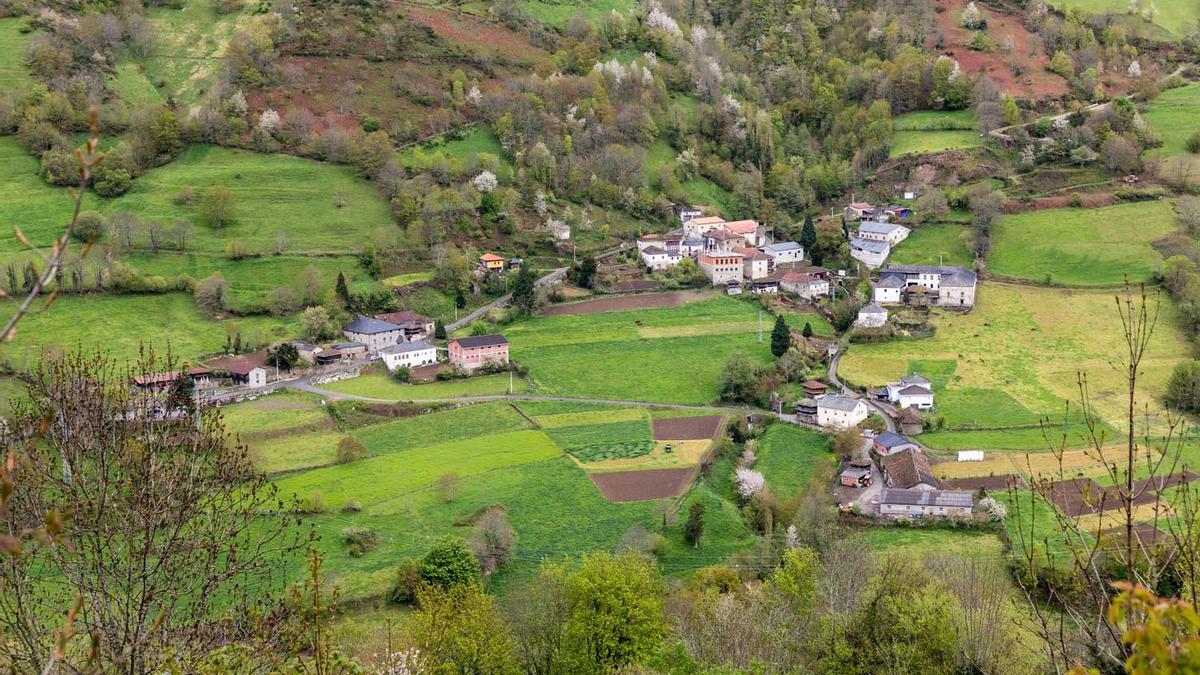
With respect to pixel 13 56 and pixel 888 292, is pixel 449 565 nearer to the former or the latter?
pixel 888 292

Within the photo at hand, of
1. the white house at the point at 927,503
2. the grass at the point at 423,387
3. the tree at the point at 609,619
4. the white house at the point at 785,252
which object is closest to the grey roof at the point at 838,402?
the white house at the point at 927,503

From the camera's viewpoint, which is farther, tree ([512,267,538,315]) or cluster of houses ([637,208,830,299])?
cluster of houses ([637,208,830,299])

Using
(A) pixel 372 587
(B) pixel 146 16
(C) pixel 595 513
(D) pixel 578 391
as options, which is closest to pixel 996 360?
(D) pixel 578 391

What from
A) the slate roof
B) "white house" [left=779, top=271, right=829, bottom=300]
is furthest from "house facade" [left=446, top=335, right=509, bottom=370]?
the slate roof

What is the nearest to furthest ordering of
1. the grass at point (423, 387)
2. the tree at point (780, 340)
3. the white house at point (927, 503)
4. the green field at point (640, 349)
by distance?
1. the white house at point (927, 503)
2. the grass at point (423, 387)
3. the green field at point (640, 349)
4. the tree at point (780, 340)

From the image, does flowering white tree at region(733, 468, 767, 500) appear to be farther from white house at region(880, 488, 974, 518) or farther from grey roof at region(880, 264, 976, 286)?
grey roof at region(880, 264, 976, 286)

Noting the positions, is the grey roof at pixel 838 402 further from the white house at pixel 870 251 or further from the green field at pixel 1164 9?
the green field at pixel 1164 9

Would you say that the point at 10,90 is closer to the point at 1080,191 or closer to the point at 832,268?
the point at 832,268
